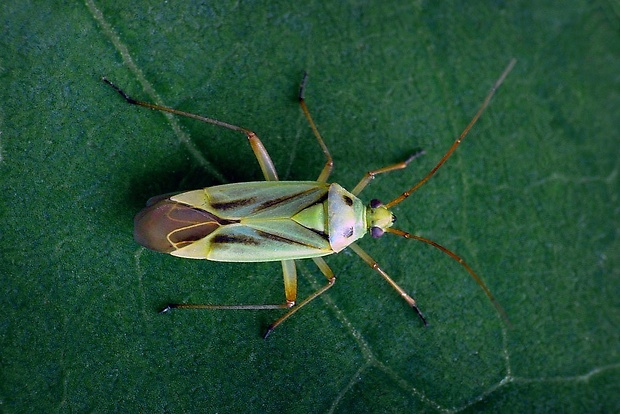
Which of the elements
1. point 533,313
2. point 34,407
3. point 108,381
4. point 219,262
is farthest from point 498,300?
point 34,407

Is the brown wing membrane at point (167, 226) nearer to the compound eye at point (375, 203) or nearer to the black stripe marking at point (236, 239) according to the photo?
the black stripe marking at point (236, 239)

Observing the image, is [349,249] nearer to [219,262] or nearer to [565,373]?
[219,262]

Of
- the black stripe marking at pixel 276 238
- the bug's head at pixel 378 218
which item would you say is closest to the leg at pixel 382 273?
the bug's head at pixel 378 218

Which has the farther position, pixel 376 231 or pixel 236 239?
pixel 376 231

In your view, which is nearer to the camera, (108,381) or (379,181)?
(108,381)

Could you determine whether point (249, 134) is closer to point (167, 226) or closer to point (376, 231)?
point (167, 226)

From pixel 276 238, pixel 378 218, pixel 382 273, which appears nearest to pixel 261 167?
pixel 276 238
